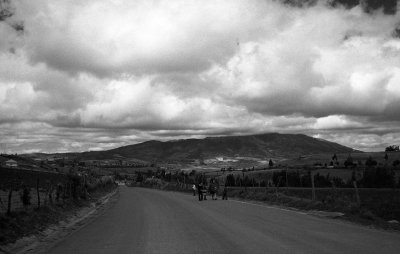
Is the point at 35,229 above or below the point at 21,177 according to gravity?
below

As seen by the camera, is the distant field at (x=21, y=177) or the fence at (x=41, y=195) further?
the distant field at (x=21, y=177)

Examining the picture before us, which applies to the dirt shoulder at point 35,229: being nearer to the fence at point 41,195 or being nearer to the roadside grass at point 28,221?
the roadside grass at point 28,221

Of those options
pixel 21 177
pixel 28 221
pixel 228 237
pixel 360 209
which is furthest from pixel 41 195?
pixel 228 237

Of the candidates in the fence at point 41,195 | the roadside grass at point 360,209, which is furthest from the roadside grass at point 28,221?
the roadside grass at point 360,209

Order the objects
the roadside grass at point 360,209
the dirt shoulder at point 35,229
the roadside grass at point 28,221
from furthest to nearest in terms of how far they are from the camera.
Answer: the roadside grass at point 360,209 → the roadside grass at point 28,221 → the dirt shoulder at point 35,229

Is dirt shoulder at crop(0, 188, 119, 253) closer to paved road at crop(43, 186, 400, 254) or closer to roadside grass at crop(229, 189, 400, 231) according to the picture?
paved road at crop(43, 186, 400, 254)

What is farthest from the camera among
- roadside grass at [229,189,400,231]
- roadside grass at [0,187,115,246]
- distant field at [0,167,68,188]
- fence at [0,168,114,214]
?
distant field at [0,167,68,188]

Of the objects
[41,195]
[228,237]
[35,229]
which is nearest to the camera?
[228,237]

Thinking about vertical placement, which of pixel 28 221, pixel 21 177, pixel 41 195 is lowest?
pixel 41 195

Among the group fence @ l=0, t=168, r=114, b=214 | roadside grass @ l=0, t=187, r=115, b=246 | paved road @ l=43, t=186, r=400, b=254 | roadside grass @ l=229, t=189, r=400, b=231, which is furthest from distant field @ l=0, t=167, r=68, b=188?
paved road @ l=43, t=186, r=400, b=254

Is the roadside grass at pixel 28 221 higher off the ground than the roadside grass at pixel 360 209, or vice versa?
the roadside grass at pixel 28 221

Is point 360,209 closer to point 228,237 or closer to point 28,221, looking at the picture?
point 228,237

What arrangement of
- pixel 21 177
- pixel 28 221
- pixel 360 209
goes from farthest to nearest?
pixel 21 177 < pixel 360 209 < pixel 28 221

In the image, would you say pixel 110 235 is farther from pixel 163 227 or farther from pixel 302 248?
pixel 302 248
